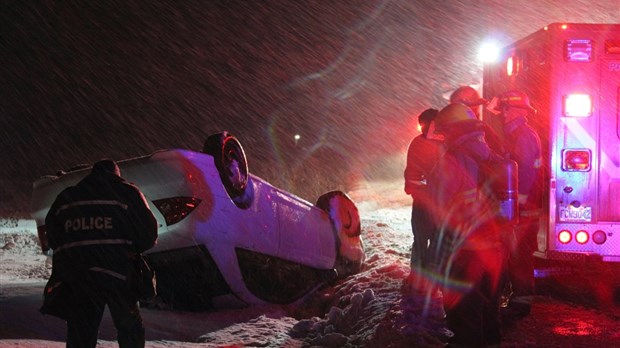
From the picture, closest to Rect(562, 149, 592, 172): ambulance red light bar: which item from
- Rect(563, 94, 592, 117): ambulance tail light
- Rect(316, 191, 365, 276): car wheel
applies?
Rect(563, 94, 592, 117): ambulance tail light

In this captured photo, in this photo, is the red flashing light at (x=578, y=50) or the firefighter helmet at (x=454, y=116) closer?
the firefighter helmet at (x=454, y=116)

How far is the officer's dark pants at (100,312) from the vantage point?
474cm

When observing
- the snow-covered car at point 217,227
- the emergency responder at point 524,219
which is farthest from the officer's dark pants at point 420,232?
the snow-covered car at point 217,227

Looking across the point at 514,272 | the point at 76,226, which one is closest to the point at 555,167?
the point at 514,272

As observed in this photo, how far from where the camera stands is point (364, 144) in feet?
200

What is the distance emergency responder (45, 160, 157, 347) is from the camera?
186 inches

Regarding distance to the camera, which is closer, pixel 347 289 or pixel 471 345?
pixel 471 345

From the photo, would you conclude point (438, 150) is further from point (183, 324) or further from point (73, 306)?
point (73, 306)

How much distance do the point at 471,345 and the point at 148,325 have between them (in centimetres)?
312

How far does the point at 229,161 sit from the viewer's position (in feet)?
24.6

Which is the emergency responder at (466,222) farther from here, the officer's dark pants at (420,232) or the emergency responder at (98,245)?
the emergency responder at (98,245)

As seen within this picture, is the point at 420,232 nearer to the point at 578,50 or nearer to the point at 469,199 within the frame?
the point at 469,199

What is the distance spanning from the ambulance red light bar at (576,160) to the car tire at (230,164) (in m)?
3.23

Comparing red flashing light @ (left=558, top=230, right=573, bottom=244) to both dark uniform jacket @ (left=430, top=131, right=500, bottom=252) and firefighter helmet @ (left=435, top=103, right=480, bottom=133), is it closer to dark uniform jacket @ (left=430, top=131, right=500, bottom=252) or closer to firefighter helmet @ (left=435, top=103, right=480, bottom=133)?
dark uniform jacket @ (left=430, top=131, right=500, bottom=252)
